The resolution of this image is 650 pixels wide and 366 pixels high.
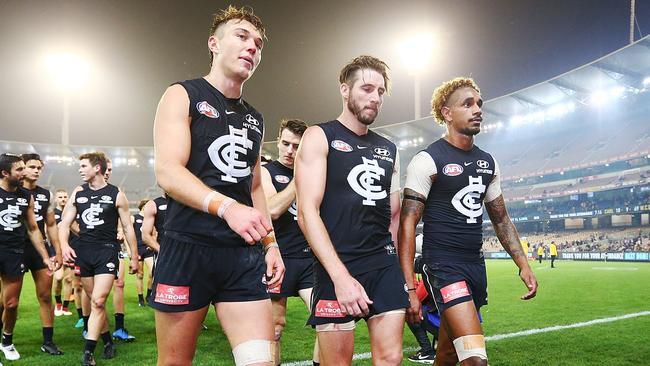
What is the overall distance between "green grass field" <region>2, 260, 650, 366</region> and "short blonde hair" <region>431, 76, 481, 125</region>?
3.26 metres

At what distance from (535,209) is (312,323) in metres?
42.5

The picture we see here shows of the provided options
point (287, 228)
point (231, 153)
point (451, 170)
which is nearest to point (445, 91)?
point (451, 170)

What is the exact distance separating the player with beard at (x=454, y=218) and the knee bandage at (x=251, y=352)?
4.68ft

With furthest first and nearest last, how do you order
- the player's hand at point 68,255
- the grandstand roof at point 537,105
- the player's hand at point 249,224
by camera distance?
1. the grandstand roof at point 537,105
2. the player's hand at point 68,255
3. the player's hand at point 249,224

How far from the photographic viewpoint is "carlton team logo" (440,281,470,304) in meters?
3.97

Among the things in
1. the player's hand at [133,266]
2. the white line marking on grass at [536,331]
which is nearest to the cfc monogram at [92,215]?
the player's hand at [133,266]

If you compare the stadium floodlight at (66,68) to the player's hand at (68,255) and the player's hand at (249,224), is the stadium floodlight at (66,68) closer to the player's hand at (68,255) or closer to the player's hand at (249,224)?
the player's hand at (68,255)

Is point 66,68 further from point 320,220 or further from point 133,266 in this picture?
point 320,220

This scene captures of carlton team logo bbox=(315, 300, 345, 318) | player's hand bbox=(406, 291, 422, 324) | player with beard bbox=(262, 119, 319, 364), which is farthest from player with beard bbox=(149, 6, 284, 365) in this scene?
player with beard bbox=(262, 119, 319, 364)

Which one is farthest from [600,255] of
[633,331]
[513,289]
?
[633,331]

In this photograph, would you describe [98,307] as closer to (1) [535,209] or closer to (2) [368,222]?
(2) [368,222]

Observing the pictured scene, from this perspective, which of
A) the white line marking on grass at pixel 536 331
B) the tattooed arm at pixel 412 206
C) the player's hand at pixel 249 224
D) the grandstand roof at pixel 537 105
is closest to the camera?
the player's hand at pixel 249 224

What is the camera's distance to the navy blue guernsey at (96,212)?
23.1ft

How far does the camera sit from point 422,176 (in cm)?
425
